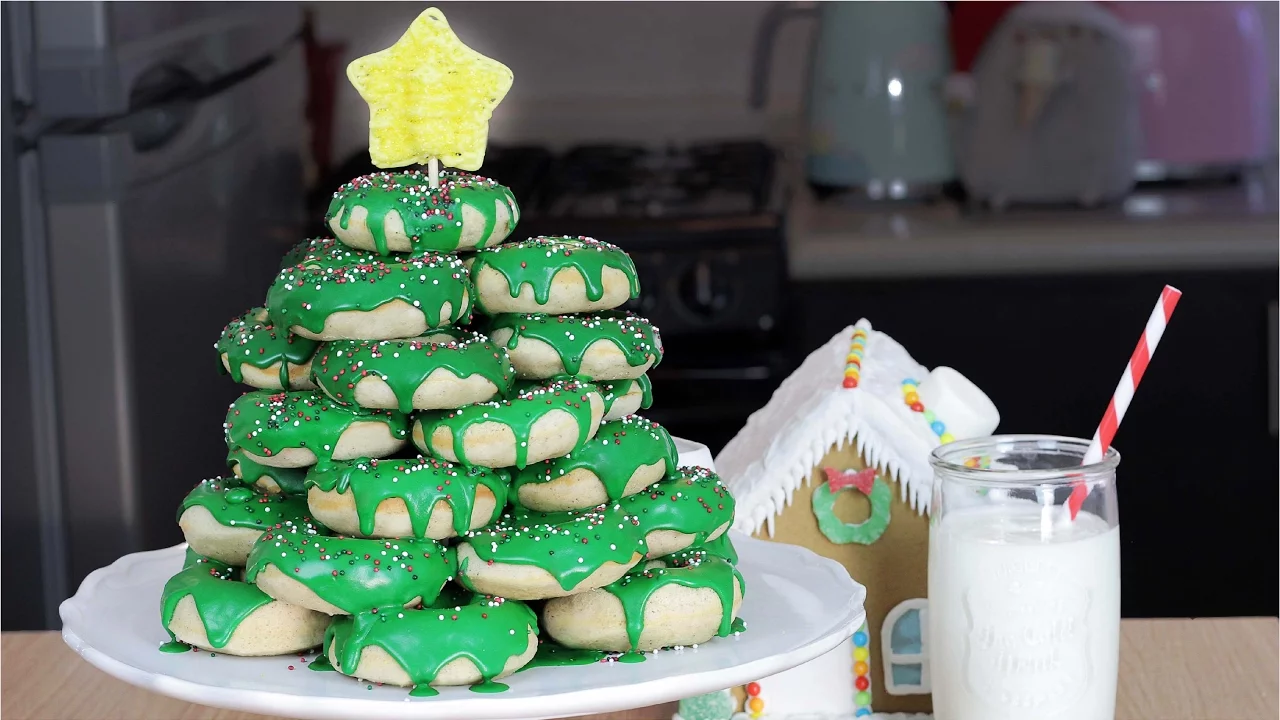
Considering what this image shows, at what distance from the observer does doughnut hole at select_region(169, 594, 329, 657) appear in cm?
89

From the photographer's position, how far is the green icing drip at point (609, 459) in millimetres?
927

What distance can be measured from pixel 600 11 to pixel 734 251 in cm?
51

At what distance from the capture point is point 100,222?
2283mm

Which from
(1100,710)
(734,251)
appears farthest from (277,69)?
(1100,710)

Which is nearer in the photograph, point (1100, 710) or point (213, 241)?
point (1100, 710)

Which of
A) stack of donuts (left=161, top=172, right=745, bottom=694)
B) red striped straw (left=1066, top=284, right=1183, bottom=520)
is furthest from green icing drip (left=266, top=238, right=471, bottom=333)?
red striped straw (left=1066, top=284, right=1183, bottom=520)

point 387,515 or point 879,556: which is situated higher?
point 387,515

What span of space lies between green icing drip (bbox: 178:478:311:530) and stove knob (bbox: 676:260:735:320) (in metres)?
1.36

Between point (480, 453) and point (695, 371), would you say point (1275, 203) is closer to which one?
point (695, 371)

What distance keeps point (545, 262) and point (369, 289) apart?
115mm

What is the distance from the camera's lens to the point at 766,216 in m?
2.29

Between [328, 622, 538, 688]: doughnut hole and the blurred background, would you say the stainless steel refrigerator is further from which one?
[328, 622, 538, 688]: doughnut hole

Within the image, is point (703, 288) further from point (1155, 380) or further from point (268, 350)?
point (268, 350)

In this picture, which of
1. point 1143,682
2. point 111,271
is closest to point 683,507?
point 1143,682
